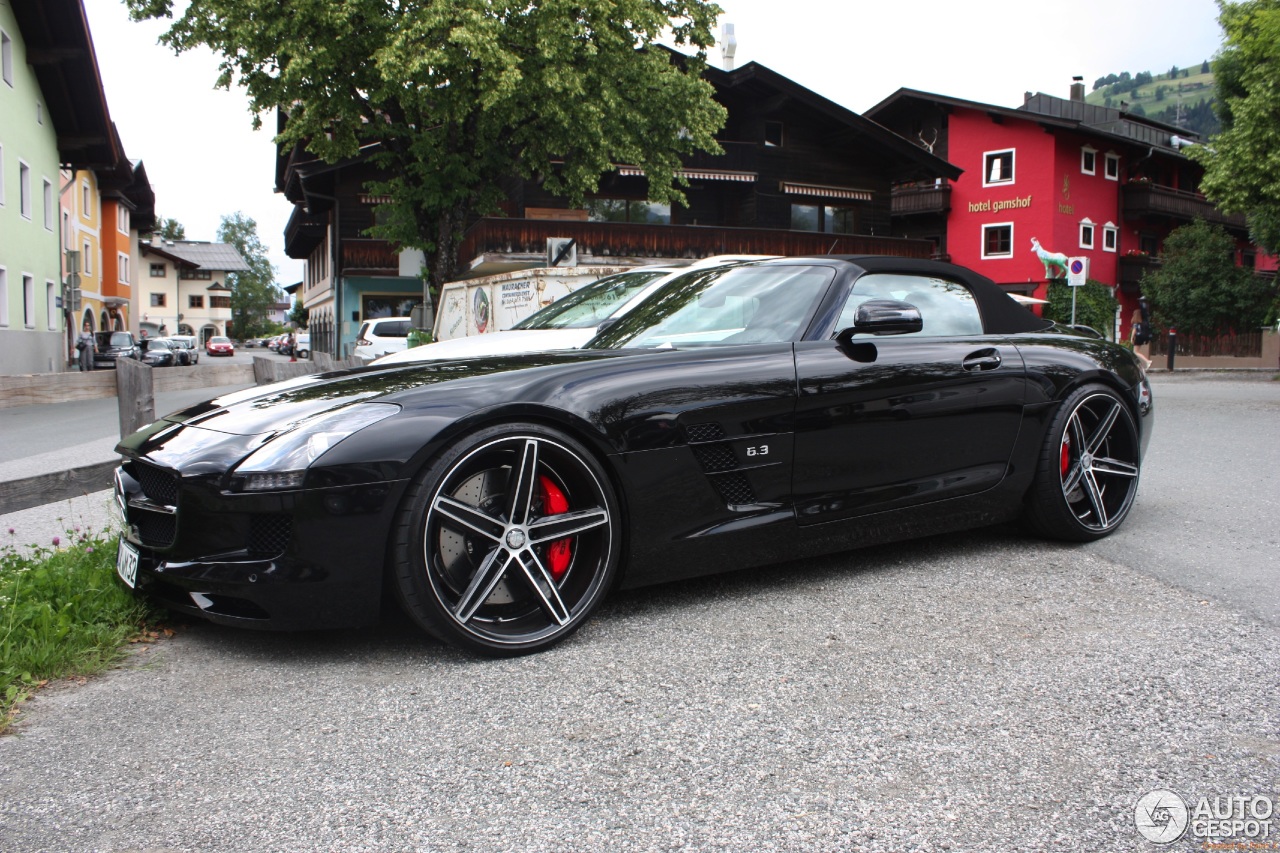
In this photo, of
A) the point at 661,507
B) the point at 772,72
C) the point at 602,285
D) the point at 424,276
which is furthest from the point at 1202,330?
the point at 661,507

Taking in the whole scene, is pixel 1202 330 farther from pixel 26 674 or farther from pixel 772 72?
pixel 26 674

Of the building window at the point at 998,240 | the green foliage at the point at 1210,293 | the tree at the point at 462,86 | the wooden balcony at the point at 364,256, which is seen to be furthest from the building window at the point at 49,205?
the green foliage at the point at 1210,293

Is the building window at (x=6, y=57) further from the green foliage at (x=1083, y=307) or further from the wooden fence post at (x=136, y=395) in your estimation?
the green foliage at (x=1083, y=307)

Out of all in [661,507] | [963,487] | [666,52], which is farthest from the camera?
[666,52]

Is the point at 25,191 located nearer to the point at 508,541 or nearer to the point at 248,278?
the point at 508,541

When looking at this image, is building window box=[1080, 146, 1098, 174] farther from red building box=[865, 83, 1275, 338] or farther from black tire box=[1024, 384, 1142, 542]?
black tire box=[1024, 384, 1142, 542]

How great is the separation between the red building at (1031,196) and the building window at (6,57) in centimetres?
3221

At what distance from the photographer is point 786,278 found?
4.31 metres

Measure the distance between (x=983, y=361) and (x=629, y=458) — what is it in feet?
5.70

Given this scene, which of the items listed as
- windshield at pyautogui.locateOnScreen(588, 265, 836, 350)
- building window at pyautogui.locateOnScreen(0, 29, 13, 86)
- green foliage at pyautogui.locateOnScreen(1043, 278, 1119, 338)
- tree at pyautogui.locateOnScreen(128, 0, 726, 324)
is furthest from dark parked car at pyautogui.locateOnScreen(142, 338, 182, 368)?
windshield at pyautogui.locateOnScreen(588, 265, 836, 350)

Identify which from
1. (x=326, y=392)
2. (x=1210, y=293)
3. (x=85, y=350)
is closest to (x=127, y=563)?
(x=326, y=392)

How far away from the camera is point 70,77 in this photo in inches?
1154

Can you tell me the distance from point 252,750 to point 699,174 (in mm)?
32756

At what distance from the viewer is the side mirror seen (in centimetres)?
376
